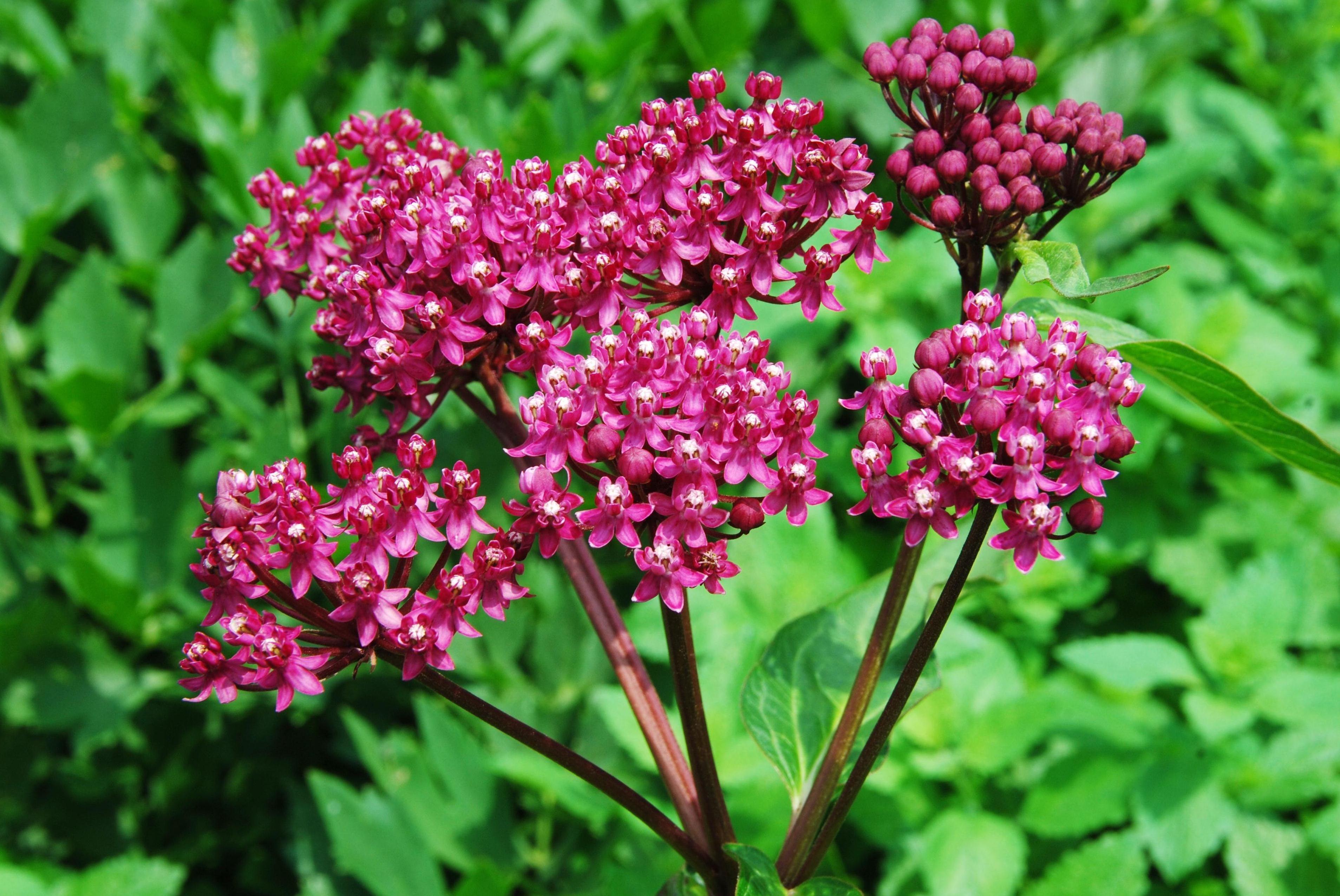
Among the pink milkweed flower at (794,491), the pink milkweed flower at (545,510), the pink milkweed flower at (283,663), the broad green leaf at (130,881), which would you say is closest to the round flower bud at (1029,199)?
the pink milkweed flower at (794,491)

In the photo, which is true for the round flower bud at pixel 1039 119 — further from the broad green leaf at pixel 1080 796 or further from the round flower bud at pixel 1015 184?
the broad green leaf at pixel 1080 796

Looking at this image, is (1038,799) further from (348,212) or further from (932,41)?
(348,212)

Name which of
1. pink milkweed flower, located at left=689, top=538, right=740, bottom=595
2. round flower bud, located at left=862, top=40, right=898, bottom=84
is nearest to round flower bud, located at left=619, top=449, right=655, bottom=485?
pink milkweed flower, located at left=689, top=538, right=740, bottom=595

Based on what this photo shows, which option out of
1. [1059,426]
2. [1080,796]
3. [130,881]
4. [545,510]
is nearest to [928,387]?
Answer: [1059,426]

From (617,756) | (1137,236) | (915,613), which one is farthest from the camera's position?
(1137,236)

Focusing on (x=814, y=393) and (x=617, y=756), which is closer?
(x=617, y=756)

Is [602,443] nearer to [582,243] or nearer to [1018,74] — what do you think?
[582,243]

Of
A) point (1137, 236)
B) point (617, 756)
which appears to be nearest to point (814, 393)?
→ point (617, 756)
